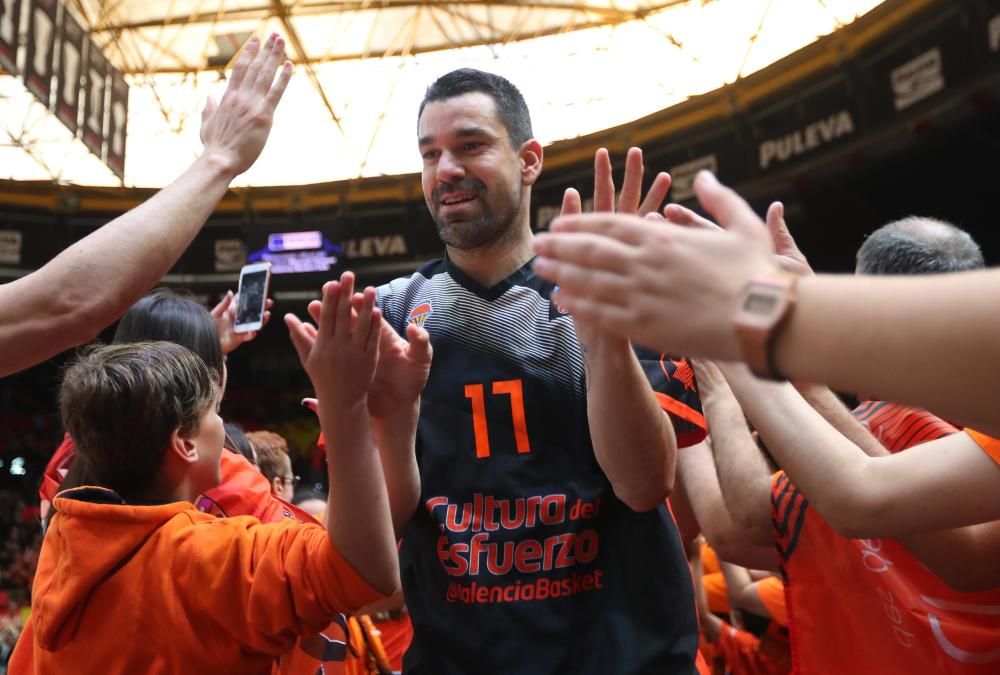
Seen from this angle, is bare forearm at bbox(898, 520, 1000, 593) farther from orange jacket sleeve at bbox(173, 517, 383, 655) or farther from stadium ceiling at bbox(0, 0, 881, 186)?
stadium ceiling at bbox(0, 0, 881, 186)

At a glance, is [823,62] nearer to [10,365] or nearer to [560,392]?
[560,392]

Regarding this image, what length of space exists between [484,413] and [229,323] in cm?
146

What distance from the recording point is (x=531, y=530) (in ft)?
6.68

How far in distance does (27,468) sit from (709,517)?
765 inches

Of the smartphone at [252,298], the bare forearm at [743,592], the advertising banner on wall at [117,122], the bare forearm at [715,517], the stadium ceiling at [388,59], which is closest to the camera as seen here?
the bare forearm at [715,517]

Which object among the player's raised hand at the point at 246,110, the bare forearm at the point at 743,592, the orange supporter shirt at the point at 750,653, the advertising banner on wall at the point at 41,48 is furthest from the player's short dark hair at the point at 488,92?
the advertising banner on wall at the point at 41,48

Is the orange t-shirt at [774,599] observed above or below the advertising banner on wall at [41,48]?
below

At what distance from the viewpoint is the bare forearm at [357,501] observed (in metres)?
1.62

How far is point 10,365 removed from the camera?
1.54 m

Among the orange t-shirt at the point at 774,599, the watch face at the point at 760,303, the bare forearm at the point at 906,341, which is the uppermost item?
the watch face at the point at 760,303

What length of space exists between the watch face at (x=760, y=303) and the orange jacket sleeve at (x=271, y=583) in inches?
38.4

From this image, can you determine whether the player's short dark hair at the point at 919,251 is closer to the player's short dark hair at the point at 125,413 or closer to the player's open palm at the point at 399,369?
the player's open palm at the point at 399,369

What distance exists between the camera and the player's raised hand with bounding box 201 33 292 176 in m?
1.86

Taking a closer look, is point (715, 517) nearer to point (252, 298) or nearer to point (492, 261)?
point (492, 261)
